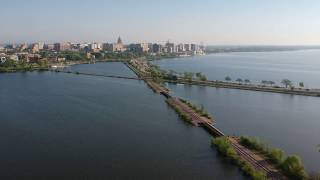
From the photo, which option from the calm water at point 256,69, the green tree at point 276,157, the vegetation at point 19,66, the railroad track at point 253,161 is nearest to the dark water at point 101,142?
the railroad track at point 253,161

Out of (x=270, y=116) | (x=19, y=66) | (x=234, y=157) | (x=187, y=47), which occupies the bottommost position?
(x=234, y=157)

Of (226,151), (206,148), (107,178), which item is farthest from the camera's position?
(206,148)

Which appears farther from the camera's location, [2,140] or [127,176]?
[2,140]

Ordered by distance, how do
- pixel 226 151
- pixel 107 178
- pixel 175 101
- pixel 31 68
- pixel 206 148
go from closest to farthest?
pixel 107 178 → pixel 226 151 → pixel 206 148 → pixel 175 101 → pixel 31 68

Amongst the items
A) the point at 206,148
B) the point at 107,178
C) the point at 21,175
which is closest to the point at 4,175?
the point at 21,175

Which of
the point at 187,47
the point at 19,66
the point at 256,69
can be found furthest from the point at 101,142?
the point at 187,47

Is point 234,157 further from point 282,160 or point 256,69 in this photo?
point 256,69

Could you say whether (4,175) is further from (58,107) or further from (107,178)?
(58,107)
